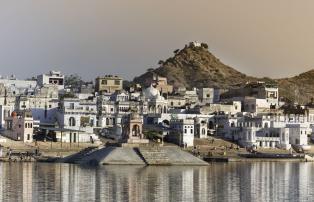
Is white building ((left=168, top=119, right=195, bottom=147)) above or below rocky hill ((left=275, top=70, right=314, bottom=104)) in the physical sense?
below

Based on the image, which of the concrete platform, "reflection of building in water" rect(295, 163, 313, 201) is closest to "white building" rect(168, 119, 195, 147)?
the concrete platform

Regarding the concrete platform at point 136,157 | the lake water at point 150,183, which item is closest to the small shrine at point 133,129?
the concrete platform at point 136,157

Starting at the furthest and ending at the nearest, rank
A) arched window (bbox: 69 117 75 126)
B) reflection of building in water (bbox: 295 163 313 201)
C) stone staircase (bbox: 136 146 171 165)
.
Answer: arched window (bbox: 69 117 75 126)
stone staircase (bbox: 136 146 171 165)
reflection of building in water (bbox: 295 163 313 201)

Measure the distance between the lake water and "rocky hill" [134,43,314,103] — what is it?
84.5 metres

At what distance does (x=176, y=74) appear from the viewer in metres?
164

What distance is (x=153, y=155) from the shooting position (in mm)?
75625

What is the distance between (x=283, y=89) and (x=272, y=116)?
181ft

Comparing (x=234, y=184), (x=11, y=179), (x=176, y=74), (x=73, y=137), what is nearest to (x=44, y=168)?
(x=11, y=179)

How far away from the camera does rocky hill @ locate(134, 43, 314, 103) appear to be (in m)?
158

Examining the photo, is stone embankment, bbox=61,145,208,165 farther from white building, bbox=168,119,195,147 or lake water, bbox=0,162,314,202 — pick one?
white building, bbox=168,119,195,147

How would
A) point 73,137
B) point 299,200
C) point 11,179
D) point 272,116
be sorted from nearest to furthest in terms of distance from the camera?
1. point 299,200
2. point 11,179
3. point 73,137
4. point 272,116

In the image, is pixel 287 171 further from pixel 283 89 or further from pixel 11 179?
pixel 283 89

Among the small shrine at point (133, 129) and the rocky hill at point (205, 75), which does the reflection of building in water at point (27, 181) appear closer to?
the small shrine at point (133, 129)

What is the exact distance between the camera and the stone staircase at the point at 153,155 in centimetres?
7500
